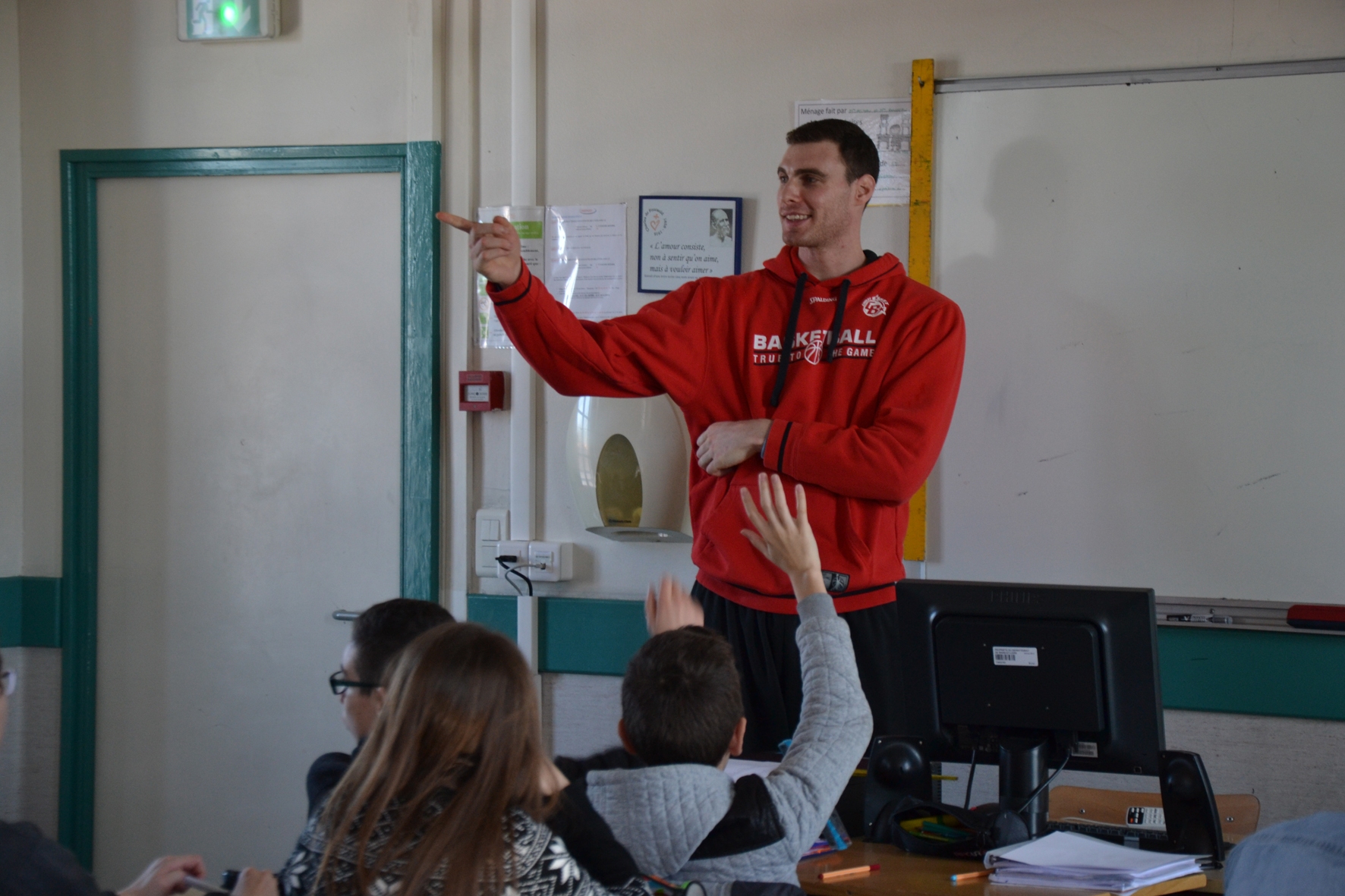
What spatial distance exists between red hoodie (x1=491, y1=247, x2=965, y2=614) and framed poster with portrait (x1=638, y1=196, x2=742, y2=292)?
1.80 ft

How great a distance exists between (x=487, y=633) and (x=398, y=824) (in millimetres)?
240

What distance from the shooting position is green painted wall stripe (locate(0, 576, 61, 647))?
11.4 feet

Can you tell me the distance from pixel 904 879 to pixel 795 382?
106 centimetres

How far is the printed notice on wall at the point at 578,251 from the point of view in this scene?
317cm

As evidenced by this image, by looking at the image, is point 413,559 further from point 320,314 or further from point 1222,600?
point 1222,600

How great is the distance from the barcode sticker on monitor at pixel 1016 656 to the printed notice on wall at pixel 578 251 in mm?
1696

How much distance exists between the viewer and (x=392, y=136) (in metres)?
3.32

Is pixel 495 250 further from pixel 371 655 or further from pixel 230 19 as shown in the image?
pixel 230 19

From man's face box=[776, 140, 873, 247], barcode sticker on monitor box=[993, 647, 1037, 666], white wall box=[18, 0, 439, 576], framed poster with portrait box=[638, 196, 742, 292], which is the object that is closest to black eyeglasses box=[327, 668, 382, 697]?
barcode sticker on monitor box=[993, 647, 1037, 666]

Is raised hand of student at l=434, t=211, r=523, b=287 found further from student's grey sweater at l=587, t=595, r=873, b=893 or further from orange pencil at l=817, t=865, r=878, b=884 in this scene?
orange pencil at l=817, t=865, r=878, b=884

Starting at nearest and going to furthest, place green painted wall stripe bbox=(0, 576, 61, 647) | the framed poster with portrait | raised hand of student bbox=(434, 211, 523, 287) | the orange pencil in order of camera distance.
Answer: the orange pencil, raised hand of student bbox=(434, 211, 523, 287), the framed poster with portrait, green painted wall stripe bbox=(0, 576, 61, 647)

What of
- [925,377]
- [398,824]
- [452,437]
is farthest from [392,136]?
[398,824]

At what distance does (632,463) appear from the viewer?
298 centimetres

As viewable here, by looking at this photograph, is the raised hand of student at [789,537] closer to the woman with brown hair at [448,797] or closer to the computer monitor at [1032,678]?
the computer monitor at [1032,678]
